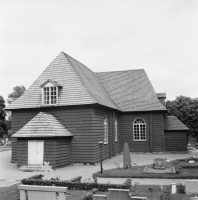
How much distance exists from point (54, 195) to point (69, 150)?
523 inches

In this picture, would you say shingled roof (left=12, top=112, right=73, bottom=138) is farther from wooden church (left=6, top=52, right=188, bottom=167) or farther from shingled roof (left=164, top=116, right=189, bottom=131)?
shingled roof (left=164, top=116, right=189, bottom=131)

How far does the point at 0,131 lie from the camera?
186 ft

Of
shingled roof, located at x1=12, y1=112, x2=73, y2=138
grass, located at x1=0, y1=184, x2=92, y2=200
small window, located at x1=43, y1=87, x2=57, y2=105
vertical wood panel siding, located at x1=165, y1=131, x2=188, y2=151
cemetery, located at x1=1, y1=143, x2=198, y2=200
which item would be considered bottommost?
grass, located at x1=0, y1=184, x2=92, y2=200

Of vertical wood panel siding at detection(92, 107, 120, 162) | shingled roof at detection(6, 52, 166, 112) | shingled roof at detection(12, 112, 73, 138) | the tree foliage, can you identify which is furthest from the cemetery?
the tree foliage

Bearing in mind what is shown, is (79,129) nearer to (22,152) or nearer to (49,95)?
(49,95)

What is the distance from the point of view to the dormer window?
23047mm

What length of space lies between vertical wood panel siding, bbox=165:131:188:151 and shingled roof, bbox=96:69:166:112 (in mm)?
3591

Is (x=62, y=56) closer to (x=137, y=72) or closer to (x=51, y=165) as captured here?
(x=51, y=165)

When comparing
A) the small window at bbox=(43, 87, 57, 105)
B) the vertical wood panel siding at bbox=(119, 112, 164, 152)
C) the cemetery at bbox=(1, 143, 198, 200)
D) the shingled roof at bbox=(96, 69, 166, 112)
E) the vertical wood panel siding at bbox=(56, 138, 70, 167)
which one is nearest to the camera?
the cemetery at bbox=(1, 143, 198, 200)

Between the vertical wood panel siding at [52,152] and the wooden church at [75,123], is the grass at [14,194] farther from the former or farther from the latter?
the wooden church at [75,123]

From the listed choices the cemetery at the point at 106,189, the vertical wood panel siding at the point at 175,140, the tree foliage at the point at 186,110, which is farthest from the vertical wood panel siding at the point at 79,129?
the tree foliage at the point at 186,110

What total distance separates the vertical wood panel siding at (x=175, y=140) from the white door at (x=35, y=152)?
16.5m

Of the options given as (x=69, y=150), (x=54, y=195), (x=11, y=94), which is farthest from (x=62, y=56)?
(x=11, y=94)

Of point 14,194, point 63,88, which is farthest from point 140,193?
point 63,88
